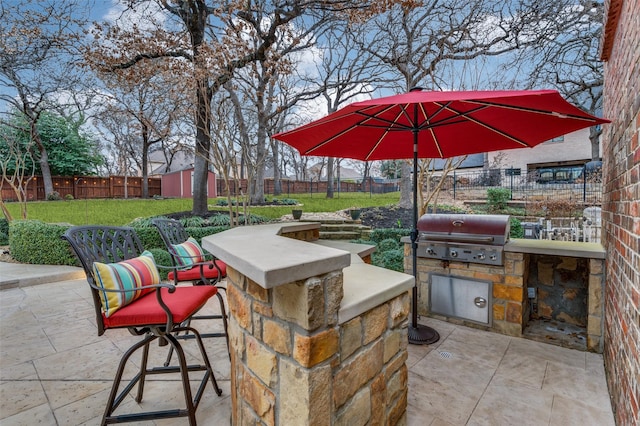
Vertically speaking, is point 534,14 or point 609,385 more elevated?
point 534,14

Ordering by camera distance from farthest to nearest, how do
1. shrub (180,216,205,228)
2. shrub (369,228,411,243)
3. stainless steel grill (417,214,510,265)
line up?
shrub (180,216,205,228) → shrub (369,228,411,243) → stainless steel grill (417,214,510,265)

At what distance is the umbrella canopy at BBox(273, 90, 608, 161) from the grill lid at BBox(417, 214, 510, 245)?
684mm

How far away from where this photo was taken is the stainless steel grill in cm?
288

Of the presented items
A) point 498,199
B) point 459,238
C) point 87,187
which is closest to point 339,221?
point 459,238

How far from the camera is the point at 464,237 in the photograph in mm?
2979

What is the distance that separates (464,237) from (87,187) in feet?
71.7

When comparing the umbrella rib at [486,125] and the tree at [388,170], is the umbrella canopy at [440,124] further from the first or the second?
the tree at [388,170]

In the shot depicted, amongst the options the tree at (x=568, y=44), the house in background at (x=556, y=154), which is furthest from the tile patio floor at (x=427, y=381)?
the house in background at (x=556, y=154)

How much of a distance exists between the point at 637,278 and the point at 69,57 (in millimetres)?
10451

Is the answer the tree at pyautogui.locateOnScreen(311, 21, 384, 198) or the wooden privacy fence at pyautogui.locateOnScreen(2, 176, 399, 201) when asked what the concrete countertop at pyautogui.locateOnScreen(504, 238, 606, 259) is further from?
the wooden privacy fence at pyautogui.locateOnScreen(2, 176, 399, 201)

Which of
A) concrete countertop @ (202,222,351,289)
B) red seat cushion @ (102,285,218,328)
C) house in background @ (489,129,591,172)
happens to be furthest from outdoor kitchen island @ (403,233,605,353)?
house in background @ (489,129,591,172)

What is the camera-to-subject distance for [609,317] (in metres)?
2.29

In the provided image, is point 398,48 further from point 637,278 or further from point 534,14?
point 637,278

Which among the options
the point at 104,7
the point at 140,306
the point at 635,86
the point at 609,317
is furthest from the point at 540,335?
the point at 104,7
